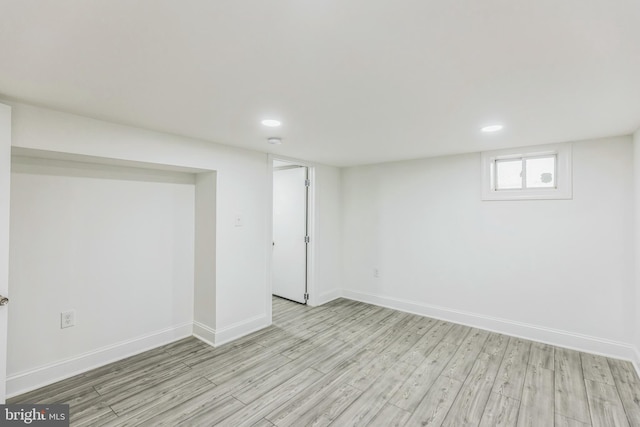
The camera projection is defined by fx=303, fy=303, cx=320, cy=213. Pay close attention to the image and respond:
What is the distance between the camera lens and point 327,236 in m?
4.70

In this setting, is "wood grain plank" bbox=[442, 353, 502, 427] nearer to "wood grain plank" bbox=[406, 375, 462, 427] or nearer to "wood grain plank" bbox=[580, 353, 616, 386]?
"wood grain plank" bbox=[406, 375, 462, 427]

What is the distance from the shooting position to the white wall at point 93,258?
2375 millimetres

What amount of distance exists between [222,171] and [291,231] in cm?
172

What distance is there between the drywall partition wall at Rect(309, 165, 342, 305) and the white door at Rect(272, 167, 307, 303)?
0.59 feet

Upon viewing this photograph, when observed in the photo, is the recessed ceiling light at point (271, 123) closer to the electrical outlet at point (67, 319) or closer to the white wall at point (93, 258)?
the white wall at point (93, 258)

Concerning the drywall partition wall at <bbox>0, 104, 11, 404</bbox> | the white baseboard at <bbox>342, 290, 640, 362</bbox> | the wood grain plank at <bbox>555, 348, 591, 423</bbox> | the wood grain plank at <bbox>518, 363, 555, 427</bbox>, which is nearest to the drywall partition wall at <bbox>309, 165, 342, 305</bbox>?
the white baseboard at <bbox>342, 290, 640, 362</bbox>

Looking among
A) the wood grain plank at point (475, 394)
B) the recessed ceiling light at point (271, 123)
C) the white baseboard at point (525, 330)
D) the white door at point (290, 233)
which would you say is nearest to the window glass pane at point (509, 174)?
the white baseboard at point (525, 330)

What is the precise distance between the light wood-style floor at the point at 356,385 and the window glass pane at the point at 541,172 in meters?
1.73

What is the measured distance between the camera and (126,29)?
1.22 meters

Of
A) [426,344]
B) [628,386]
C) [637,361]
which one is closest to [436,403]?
[426,344]

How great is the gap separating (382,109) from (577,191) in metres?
2.45

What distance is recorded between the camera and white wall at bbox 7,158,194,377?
2.38 metres

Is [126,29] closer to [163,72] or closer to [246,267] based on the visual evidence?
[163,72]

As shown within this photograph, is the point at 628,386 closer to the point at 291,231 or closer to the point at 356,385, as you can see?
the point at 356,385
